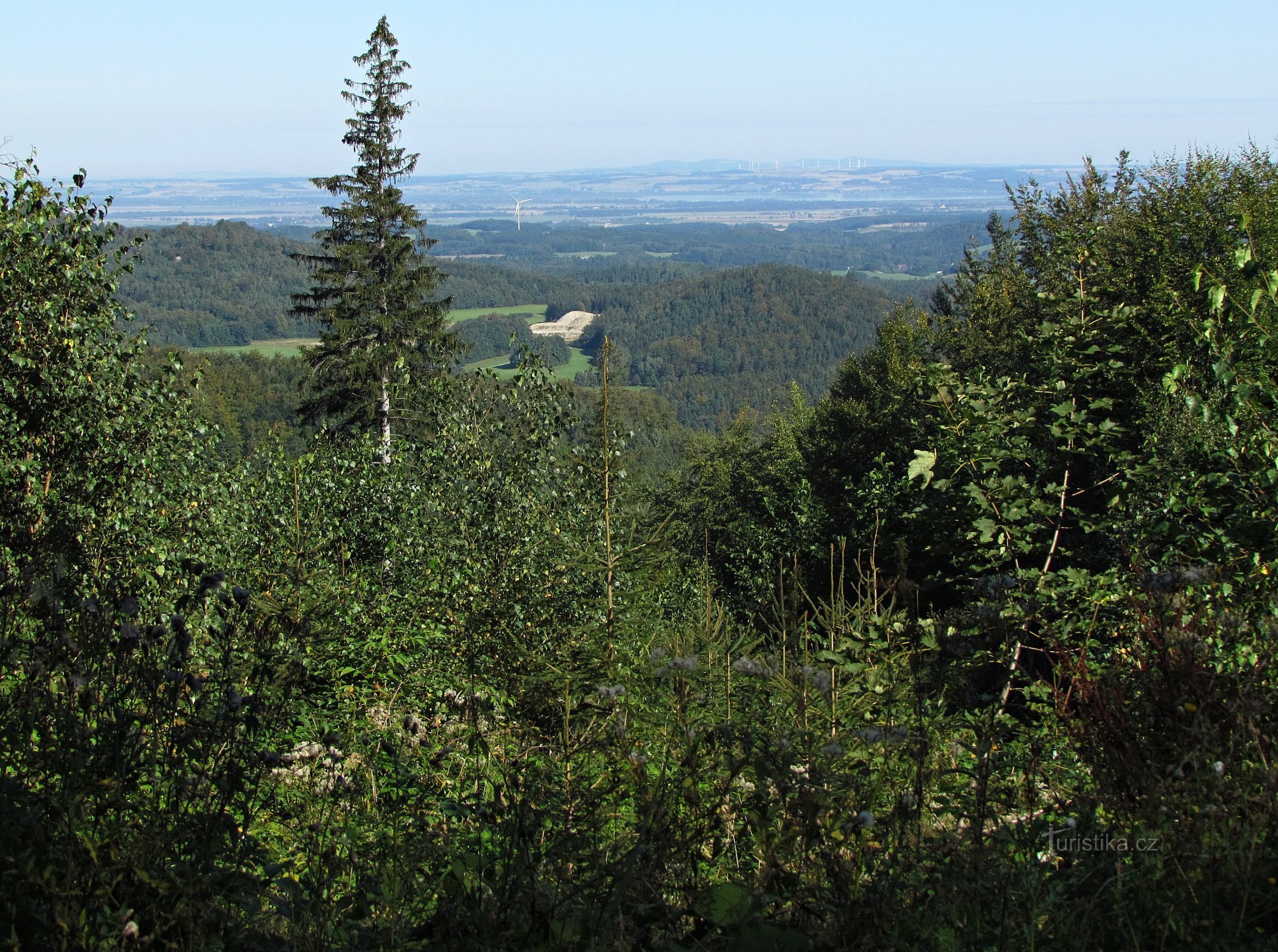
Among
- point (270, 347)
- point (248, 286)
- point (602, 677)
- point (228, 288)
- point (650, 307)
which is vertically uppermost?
point (248, 286)

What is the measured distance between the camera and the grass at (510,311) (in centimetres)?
11231

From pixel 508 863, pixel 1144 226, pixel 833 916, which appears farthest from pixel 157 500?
pixel 1144 226

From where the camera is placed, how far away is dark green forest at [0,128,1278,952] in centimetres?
189

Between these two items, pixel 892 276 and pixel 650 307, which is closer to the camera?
pixel 650 307

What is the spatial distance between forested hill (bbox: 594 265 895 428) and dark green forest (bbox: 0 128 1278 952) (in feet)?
274

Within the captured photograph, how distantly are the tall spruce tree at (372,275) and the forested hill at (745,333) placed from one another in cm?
7085

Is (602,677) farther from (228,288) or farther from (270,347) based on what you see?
(228,288)

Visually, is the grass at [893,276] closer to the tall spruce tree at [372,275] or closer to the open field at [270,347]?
the open field at [270,347]

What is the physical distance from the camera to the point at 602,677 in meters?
4.12

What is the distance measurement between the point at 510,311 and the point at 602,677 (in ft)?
386

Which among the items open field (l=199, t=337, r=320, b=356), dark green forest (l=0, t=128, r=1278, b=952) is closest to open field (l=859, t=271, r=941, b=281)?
open field (l=199, t=337, r=320, b=356)

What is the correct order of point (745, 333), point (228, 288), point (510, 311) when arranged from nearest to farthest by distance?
1. point (228, 288)
2. point (745, 333)
3. point (510, 311)

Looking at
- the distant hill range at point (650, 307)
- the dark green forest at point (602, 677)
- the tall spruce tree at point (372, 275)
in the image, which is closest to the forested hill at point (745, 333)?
the distant hill range at point (650, 307)

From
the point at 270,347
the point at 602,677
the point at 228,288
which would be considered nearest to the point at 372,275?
the point at 602,677
